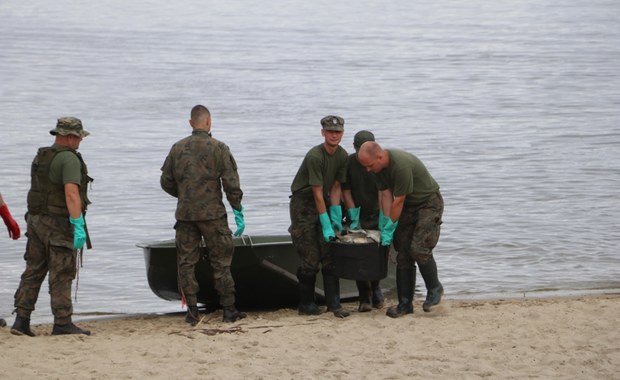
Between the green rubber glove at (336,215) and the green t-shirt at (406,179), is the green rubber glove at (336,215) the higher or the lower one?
the lower one

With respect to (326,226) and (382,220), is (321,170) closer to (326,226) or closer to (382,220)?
(326,226)

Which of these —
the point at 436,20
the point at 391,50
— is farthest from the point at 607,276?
the point at 436,20

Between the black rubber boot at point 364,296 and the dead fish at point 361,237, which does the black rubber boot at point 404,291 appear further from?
the dead fish at point 361,237

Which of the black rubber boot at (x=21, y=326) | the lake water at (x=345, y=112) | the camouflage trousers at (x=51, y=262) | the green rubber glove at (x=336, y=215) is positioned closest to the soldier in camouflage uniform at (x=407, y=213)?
the green rubber glove at (x=336, y=215)

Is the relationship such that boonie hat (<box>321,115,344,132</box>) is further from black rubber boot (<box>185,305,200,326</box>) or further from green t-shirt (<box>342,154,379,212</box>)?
black rubber boot (<box>185,305,200,326</box>)

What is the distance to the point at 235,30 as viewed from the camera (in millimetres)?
61125

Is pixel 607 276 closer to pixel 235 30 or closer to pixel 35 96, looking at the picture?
pixel 35 96

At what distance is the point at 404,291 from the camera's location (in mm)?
11656

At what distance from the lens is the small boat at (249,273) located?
12.0 m

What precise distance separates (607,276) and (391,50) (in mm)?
38255

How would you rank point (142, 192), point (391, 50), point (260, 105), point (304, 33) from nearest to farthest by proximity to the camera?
point (142, 192)
point (260, 105)
point (391, 50)
point (304, 33)

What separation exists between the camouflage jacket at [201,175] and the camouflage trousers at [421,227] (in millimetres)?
1560

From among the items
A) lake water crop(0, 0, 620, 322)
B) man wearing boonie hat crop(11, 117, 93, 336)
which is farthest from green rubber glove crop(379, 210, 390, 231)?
lake water crop(0, 0, 620, 322)

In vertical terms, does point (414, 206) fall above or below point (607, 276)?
above
